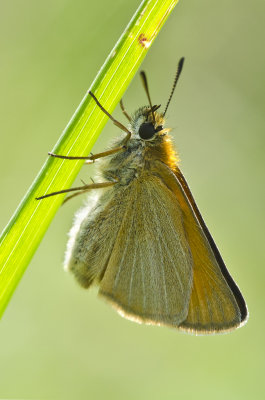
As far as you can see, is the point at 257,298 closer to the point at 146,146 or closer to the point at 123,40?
the point at 146,146

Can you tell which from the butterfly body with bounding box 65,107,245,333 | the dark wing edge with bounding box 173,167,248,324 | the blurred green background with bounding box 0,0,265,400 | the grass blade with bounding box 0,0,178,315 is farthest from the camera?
the blurred green background with bounding box 0,0,265,400

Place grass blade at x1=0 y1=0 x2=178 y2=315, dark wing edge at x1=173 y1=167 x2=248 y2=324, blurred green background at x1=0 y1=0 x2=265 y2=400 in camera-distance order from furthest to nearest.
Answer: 1. blurred green background at x1=0 y1=0 x2=265 y2=400
2. dark wing edge at x1=173 y1=167 x2=248 y2=324
3. grass blade at x1=0 y1=0 x2=178 y2=315

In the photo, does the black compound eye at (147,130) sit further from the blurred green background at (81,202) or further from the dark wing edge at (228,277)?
the blurred green background at (81,202)

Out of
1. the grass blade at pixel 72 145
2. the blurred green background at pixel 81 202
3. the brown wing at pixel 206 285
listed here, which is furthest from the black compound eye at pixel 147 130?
the blurred green background at pixel 81 202

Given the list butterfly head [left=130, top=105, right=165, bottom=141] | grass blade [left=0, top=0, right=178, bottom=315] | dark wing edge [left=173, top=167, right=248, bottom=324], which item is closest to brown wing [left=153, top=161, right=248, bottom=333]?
dark wing edge [left=173, top=167, right=248, bottom=324]

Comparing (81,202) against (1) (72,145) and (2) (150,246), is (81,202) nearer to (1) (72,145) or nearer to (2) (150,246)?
(2) (150,246)

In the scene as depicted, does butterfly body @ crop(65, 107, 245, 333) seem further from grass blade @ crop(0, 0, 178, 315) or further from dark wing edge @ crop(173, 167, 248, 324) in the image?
grass blade @ crop(0, 0, 178, 315)

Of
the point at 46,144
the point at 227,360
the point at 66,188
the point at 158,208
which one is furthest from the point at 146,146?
the point at 227,360
